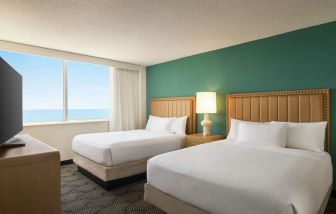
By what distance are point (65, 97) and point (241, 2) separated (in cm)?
379

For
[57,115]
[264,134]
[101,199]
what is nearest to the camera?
[101,199]

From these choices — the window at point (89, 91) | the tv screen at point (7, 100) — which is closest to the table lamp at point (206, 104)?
the window at point (89, 91)

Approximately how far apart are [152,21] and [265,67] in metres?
1.99

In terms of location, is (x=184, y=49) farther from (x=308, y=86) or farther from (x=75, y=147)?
(x=75, y=147)

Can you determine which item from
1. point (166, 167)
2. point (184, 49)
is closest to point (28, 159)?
point (166, 167)

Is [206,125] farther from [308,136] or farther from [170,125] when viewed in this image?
[308,136]

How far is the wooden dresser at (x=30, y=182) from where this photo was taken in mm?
1083

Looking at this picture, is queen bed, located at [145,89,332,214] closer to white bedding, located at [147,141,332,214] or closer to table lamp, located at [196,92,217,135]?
white bedding, located at [147,141,332,214]

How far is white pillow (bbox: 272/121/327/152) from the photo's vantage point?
2.41 m

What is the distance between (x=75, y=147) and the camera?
3.54 m

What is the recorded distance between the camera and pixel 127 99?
5086mm

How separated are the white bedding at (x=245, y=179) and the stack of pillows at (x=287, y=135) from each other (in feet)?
0.59

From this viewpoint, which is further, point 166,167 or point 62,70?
point 62,70

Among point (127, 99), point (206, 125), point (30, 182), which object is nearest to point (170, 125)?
point (206, 125)
